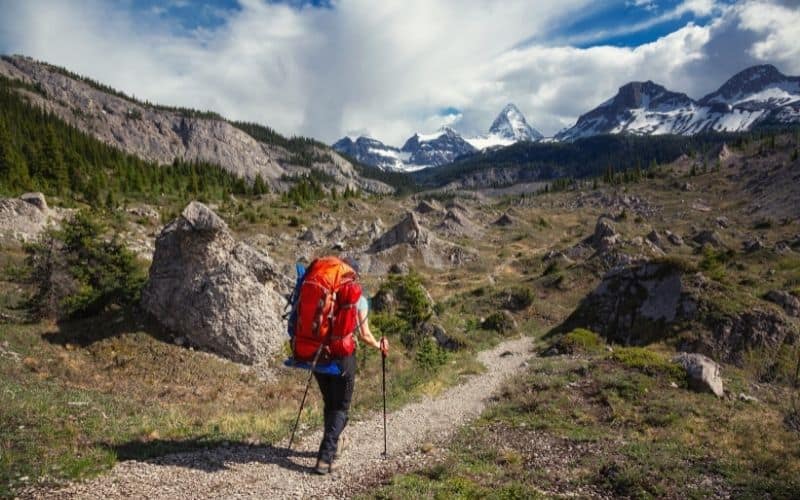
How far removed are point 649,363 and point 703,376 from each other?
178cm

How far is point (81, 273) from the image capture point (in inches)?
827

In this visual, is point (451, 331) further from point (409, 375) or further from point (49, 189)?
point (49, 189)

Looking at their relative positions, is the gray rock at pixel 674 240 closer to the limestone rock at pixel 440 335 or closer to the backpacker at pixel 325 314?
the limestone rock at pixel 440 335

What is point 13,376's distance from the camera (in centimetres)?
1353

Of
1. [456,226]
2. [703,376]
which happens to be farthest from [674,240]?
[703,376]

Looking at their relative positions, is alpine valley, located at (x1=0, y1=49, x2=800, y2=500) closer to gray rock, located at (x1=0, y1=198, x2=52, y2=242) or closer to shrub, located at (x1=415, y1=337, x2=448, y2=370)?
shrub, located at (x1=415, y1=337, x2=448, y2=370)

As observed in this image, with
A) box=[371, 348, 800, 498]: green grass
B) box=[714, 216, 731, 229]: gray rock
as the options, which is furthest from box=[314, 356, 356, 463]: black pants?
box=[714, 216, 731, 229]: gray rock

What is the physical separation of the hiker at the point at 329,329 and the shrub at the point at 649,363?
12.7 meters

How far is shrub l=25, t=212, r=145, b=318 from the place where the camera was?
19.1 metres

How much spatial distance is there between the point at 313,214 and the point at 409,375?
75.0 meters

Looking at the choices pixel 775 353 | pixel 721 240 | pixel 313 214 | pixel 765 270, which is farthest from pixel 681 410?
pixel 313 214

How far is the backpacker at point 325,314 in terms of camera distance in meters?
7.61

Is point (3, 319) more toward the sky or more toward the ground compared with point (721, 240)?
more toward the ground

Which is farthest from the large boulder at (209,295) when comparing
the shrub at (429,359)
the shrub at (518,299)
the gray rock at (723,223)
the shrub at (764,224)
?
the gray rock at (723,223)
